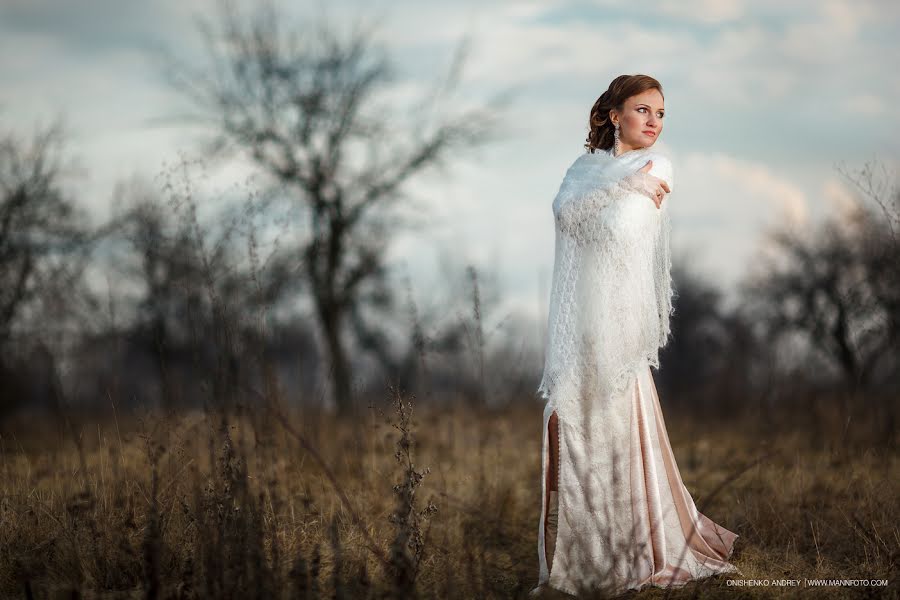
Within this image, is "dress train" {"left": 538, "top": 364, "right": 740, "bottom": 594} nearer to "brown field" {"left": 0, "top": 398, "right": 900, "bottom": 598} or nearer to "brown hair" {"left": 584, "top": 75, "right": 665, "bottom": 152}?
"brown field" {"left": 0, "top": 398, "right": 900, "bottom": 598}

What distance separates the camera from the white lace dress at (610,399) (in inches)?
138

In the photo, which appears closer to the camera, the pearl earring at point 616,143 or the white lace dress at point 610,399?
the white lace dress at point 610,399

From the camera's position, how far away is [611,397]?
3514mm

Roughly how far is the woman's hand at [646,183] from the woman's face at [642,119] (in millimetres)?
178

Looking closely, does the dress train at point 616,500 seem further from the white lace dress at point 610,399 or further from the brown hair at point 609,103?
the brown hair at point 609,103

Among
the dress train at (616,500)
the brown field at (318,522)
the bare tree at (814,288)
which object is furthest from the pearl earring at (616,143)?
the bare tree at (814,288)

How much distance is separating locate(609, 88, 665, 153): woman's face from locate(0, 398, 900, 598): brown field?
1.52 metres

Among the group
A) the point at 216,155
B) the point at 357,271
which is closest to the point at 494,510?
the point at 357,271

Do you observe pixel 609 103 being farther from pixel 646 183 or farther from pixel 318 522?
pixel 318 522

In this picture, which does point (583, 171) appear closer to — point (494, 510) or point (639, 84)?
point (639, 84)

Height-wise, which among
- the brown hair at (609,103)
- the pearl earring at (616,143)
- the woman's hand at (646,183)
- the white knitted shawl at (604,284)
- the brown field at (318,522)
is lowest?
the brown field at (318,522)

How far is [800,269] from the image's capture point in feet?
55.0

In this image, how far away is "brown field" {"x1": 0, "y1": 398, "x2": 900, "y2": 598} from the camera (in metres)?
3.17

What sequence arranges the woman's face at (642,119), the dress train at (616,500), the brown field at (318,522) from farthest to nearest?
the woman's face at (642,119), the dress train at (616,500), the brown field at (318,522)
